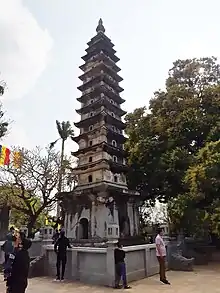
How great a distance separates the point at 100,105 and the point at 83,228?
931cm

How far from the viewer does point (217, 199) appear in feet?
48.0

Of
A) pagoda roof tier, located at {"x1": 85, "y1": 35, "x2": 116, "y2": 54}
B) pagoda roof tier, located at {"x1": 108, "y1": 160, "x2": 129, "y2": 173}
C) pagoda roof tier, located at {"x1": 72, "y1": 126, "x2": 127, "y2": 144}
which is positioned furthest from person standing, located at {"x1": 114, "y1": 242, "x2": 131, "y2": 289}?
pagoda roof tier, located at {"x1": 85, "y1": 35, "x2": 116, "y2": 54}

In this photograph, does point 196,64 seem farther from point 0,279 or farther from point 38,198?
point 0,279

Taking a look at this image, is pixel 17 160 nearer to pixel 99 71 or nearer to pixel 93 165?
pixel 93 165

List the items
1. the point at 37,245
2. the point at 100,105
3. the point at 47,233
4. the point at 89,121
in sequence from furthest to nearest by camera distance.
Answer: the point at 100,105
the point at 89,121
the point at 47,233
the point at 37,245

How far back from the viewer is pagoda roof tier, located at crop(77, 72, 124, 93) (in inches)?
910

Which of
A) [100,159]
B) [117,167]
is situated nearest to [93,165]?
[100,159]

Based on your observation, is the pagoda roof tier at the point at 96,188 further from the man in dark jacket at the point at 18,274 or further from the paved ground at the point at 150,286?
the man in dark jacket at the point at 18,274

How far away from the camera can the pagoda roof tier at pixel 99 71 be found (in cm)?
2361

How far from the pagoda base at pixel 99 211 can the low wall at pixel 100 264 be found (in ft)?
27.0

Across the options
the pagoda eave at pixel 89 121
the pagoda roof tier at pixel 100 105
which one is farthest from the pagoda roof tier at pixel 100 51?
the pagoda eave at pixel 89 121

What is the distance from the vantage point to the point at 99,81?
76.0ft

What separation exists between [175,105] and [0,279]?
15.1 meters

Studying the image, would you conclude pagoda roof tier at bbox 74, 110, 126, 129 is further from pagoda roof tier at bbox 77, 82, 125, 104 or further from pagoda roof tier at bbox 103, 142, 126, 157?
pagoda roof tier at bbox 103, 142, 126, 157
